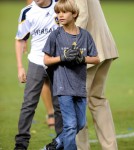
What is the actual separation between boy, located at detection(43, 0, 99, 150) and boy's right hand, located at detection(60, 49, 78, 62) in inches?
1.2

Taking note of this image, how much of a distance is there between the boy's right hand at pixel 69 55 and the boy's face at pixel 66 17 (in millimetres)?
309

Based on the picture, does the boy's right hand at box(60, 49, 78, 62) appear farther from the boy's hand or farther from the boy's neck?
the boy's neck

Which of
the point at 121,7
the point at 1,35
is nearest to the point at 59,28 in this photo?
the point at 1,35

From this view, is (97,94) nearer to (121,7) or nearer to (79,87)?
(79,87)

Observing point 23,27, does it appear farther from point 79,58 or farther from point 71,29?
point 79,58

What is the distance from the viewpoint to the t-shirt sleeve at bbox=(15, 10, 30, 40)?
9078 millimetres

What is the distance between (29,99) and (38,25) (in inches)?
31.4

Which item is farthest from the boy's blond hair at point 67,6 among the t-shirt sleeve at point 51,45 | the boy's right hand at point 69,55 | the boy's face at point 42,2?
the boy's face at point 42,2

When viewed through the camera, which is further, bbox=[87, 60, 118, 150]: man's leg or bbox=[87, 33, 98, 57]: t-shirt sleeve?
bbox=[87, 60, 118, 150]: man's leg

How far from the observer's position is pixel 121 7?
139ft

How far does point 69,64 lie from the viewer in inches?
327

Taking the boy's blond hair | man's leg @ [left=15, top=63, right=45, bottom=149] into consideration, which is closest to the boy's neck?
the boy's blond hair

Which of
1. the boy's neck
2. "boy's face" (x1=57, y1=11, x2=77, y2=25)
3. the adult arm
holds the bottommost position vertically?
the adult arm

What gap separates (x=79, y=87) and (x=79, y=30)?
0.58 m
